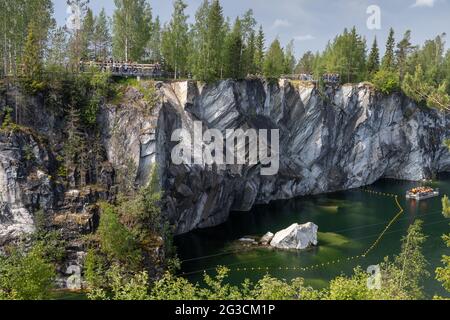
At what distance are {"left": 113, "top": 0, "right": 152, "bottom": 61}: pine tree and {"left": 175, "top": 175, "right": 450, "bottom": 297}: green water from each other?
91.4 ft

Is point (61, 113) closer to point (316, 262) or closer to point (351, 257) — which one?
point (316, 262)

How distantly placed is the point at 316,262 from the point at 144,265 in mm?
18222

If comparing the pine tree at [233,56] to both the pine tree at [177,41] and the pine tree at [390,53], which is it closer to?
the pine tree at [177,41]

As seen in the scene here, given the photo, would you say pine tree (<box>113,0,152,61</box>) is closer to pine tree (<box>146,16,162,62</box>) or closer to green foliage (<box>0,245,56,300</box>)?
pine tree (<box>146,16,162,62</box>)

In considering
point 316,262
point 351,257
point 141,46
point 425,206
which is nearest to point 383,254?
point 351,257

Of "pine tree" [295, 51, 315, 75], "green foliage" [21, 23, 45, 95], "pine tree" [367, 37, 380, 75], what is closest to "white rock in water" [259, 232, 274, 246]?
"green foliage" [21, 23, 45, 95]

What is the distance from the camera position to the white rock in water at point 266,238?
5212 cm

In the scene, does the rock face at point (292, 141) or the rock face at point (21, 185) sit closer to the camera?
the rock face at point (21, 185)

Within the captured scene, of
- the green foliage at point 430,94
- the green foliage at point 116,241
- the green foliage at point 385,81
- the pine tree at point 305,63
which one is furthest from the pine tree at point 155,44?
the green foliage at point 430,94

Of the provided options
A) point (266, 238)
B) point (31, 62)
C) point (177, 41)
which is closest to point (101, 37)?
point (177, 41)

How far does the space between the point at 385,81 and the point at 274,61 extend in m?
24.7

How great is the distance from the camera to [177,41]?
203 ft

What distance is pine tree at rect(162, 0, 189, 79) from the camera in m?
61.5

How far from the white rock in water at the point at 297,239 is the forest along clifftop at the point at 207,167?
38.5ft
